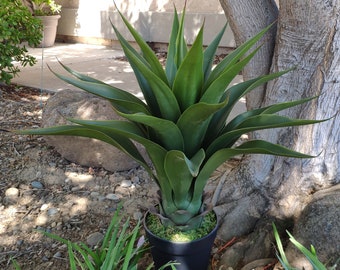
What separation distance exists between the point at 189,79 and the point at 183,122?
165 millimetres

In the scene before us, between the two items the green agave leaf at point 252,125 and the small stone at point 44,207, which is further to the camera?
the small stone at point 44,207

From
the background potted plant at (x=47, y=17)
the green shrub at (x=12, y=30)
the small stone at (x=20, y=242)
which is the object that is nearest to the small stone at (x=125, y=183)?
the small stone at (x=20, y=242)

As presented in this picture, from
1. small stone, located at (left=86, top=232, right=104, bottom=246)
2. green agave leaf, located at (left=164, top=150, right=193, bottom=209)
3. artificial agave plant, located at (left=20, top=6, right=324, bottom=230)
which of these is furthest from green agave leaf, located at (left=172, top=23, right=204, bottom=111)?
small stone, located at (left=86, top=232, right=104, bottom=246)

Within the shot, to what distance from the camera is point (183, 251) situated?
5.87ft

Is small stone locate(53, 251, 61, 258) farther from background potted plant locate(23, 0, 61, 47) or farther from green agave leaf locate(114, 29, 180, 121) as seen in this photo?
background potted plant locate(23, 0, 61, 47)

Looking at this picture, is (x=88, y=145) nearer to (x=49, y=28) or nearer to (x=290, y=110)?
(x=290, y=110)

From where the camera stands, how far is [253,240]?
228 cm

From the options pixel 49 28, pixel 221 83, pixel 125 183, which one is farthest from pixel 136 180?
pixel 49 28

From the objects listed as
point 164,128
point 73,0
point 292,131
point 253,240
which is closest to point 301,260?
point 253,240

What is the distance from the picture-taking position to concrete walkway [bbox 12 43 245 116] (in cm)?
608

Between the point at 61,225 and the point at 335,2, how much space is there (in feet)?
7.01

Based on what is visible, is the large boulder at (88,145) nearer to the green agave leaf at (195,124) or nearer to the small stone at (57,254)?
the small stone at (57,254)

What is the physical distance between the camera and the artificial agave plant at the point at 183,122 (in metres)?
1.45

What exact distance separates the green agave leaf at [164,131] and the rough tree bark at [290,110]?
3.03 feet
